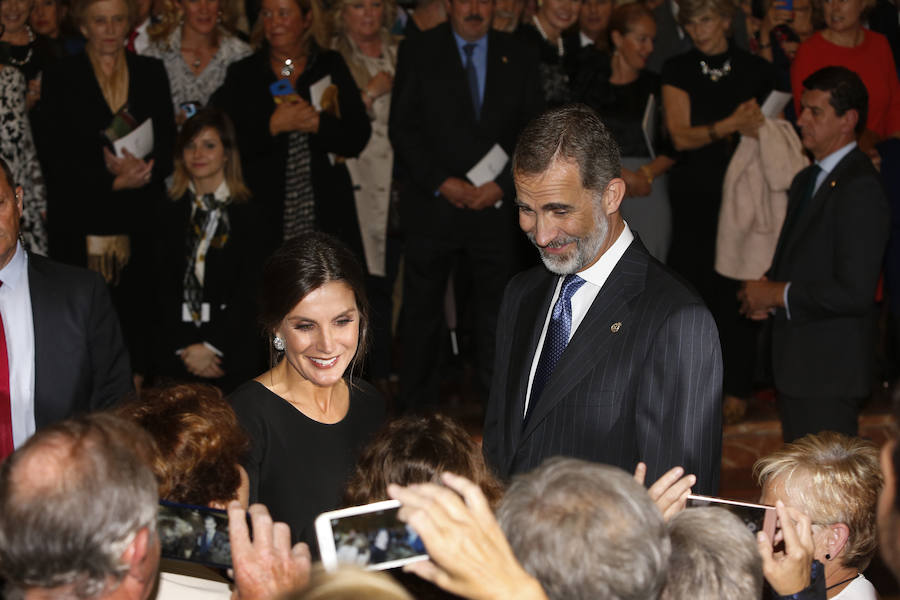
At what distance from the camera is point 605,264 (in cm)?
262

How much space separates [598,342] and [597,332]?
27 mm

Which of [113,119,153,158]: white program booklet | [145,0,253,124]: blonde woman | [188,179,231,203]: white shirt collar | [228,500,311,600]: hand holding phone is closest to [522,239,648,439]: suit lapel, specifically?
[228,500,311,600]: hand holding phone

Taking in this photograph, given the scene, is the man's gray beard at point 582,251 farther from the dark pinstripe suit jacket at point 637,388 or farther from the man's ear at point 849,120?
the man's ear at point 849,120

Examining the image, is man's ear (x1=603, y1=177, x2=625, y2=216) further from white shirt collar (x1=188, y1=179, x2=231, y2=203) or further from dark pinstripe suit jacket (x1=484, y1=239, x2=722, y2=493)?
white shirt collar (x1=188, y1=179, x2=231, y2=203)

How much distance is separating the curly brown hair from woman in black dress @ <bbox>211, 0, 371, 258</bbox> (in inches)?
114

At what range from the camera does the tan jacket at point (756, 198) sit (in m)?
5.16

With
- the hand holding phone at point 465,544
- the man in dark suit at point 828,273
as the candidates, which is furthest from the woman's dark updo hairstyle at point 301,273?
the man in dark suit at point 828,273

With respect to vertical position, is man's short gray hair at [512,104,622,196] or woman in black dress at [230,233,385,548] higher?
man's short gray hair at [512,104,622,196]

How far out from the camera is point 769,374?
13.8 ft

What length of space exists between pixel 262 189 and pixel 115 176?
0.71 m

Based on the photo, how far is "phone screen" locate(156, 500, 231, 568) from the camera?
5.93ft

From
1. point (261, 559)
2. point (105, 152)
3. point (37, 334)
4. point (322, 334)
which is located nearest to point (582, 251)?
point (322, 334)

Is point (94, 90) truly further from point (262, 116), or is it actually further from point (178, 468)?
point (178, 468)

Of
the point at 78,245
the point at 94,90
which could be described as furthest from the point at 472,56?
the point at 78,245
